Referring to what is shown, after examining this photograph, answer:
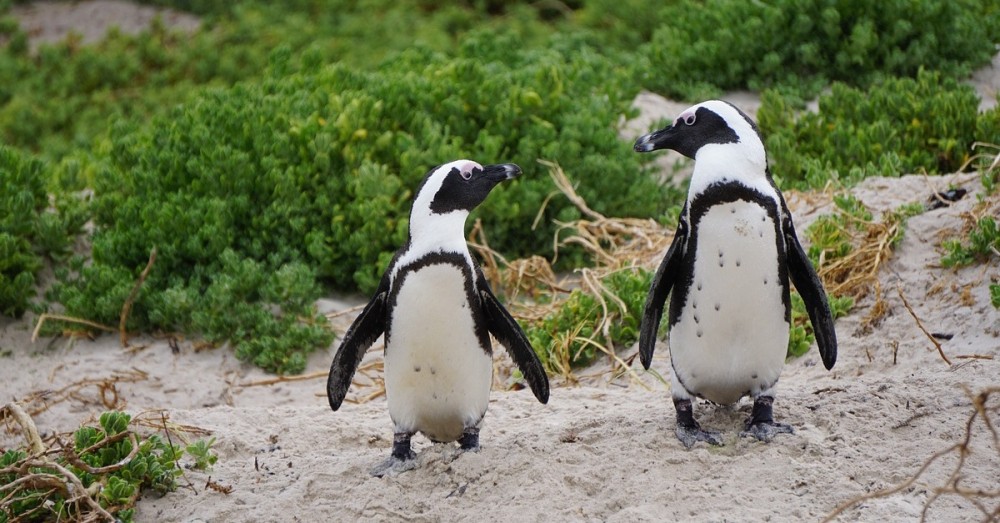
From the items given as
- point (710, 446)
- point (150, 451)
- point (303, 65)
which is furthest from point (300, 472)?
point (303, 65)

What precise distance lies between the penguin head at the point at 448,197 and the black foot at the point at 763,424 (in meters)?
1.05

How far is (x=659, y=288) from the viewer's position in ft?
13.0

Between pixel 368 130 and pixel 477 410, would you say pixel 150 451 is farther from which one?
pixel 368 130

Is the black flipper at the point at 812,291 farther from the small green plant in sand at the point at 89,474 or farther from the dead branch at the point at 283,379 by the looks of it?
the dead branch at the point at 283,379

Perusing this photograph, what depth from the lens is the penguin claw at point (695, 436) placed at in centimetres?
389

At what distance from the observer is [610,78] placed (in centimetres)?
803

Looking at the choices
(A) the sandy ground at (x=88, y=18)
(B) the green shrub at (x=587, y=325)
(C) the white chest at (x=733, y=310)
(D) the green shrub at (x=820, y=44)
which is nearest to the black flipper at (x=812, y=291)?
(C) the white chest at (x=733, y=310)

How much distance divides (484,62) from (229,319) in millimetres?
2876

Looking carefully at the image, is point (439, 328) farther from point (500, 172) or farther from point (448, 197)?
point (500, 172)

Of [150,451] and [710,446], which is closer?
[710,446]

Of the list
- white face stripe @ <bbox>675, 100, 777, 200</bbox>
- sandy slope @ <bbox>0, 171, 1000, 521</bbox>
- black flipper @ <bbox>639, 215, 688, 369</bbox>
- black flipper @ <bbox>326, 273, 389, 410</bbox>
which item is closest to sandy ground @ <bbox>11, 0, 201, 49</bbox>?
sandy slope @ <bbox>0, 171, 1000, 521</bbox>

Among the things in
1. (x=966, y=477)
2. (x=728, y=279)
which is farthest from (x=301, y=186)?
(x=966, y=477)

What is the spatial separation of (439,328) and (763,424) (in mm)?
1059

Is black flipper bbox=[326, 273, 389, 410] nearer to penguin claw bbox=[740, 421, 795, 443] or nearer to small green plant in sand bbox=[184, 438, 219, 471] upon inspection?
small green plant in sand bbox=[184, 438, 219, 471]
